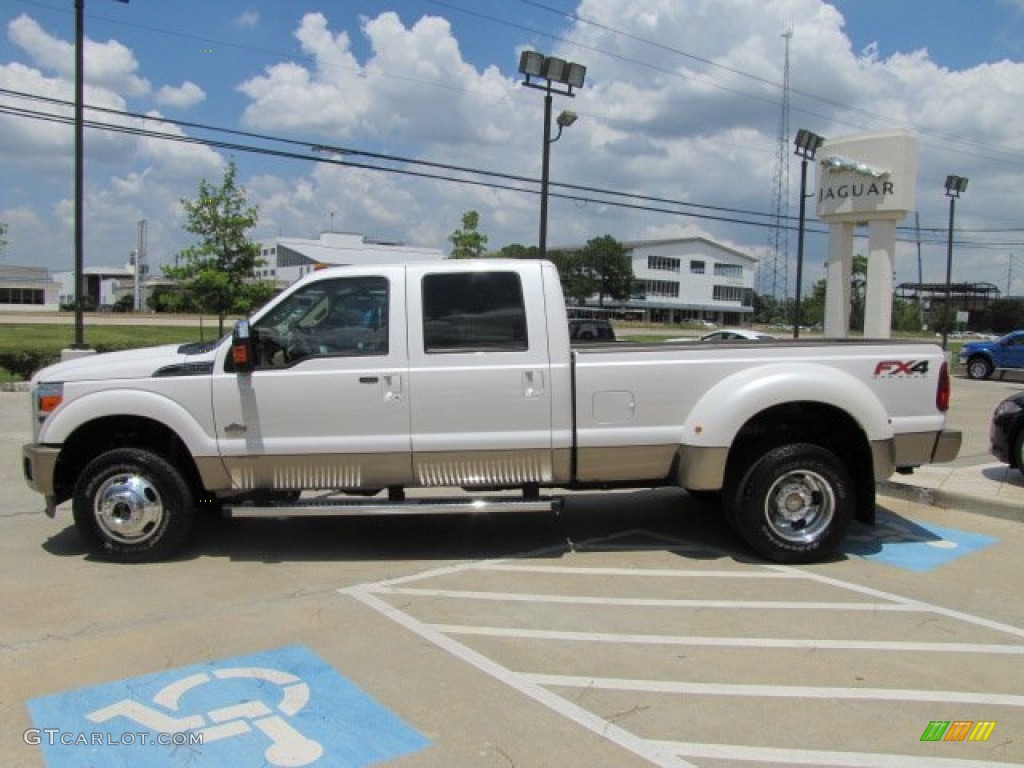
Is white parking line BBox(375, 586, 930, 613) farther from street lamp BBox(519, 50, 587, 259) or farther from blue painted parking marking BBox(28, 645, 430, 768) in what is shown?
street lamp BBox(519, 50, 587, 259)

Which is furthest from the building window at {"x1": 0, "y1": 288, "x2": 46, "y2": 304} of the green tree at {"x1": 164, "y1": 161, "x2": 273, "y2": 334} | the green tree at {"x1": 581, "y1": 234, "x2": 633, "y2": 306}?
the green tree at {"x1": 164, "y1": 161, "x2": 273, "y2": 334}

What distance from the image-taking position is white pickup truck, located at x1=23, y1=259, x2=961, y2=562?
5840 mm

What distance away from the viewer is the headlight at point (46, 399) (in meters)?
5.86

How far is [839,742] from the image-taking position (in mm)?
3596

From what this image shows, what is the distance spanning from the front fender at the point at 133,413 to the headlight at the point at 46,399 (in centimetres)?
6

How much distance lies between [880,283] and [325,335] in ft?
45.8

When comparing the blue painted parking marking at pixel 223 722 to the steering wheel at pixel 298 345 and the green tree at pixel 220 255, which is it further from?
the green tree at pixel 220 255

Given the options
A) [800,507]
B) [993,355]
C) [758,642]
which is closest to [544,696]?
Result: [758,642]

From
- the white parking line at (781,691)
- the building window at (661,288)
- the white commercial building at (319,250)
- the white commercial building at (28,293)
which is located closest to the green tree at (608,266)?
the building window at (661,288)

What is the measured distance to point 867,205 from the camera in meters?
16.0

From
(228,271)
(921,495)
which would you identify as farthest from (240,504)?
(228,271)

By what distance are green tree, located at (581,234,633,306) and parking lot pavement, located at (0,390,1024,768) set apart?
117447 mm

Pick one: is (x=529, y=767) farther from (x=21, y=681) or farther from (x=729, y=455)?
(x=729, y=455)

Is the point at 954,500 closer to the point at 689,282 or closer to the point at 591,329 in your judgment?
the point at 591,329
